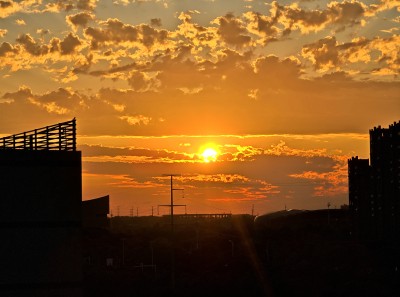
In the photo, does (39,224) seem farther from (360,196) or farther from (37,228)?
(360,196)

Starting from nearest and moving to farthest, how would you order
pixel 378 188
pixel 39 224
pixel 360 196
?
pixel 39 224
pixel 378 188
pixel 360 196

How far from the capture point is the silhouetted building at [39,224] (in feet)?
165

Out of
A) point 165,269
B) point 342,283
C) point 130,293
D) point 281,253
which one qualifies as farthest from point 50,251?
point 281,253

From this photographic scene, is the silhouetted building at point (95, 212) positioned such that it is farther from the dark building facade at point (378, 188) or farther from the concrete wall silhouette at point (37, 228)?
the concrete wall silhouette at point (37, 228)

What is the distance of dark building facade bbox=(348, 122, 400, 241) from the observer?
106938mm

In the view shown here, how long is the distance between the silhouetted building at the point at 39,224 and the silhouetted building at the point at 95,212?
9897 cm

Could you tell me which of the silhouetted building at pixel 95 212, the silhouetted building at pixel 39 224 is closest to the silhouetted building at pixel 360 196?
the silhouetted building at pixel 95 212

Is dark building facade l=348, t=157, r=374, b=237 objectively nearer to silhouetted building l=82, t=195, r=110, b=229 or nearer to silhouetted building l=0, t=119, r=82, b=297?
silhouetted building l=82, t=195, r=110, b=229

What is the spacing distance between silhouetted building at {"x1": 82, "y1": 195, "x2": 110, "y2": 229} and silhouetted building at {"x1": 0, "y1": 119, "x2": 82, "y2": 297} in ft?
325

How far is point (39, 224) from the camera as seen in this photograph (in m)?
50.5

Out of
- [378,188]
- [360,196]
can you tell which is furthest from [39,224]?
[360,196]

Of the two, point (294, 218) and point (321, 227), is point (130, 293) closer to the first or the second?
point (321, 227)

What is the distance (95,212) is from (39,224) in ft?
349

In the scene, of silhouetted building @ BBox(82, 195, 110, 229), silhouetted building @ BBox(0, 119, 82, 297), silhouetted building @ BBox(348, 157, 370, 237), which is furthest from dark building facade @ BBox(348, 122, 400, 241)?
silhouetted building @ BBox(0, 119, 82, 297)
